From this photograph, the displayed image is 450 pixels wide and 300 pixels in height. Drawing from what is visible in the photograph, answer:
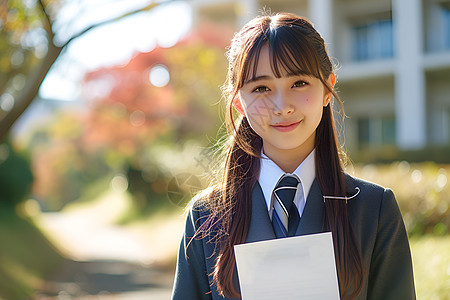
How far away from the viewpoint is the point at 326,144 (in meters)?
1.44

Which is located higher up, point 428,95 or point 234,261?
point 234,261

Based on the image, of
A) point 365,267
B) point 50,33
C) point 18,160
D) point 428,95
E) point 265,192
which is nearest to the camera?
point 365,267

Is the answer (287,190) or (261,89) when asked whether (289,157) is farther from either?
(261,89)

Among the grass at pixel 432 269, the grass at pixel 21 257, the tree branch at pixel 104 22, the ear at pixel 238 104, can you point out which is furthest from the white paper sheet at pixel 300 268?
the grass at pixel 21 257

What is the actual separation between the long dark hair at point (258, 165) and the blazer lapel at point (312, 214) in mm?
16

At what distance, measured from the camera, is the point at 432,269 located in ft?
12.9

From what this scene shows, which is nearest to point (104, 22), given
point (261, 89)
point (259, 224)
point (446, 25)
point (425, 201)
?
point (261, 89)

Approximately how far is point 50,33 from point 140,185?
473 inches

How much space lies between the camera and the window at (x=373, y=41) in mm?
14195

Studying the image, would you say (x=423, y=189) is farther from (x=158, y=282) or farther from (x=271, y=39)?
(x=271, y=39)

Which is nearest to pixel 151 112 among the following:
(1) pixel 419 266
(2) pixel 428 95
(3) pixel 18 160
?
(3) pixel 18 160

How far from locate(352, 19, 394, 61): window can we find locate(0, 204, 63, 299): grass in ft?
31.3

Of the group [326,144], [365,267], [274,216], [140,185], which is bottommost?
[140,185]

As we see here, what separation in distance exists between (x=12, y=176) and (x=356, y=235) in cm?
977
